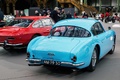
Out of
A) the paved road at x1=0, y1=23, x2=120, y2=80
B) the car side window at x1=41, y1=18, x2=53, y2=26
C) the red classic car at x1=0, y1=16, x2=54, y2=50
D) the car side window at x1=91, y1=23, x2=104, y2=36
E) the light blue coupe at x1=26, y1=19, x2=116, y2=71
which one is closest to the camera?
the light blue coupe at x1=26, y1=19, x2=116, y2=71

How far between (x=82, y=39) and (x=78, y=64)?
101 cm

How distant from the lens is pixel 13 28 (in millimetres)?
10172

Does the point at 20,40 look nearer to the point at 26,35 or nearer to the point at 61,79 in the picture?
the point at 26,35

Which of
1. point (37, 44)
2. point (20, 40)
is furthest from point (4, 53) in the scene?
point (37, 44)

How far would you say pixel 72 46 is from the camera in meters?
6.45

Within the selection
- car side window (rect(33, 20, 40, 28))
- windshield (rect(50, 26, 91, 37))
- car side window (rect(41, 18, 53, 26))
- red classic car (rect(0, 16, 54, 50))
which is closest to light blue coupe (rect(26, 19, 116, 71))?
windshield (rect(50, 26, 91, 37))

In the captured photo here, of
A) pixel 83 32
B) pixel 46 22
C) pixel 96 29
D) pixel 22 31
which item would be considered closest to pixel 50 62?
pixel 83 32

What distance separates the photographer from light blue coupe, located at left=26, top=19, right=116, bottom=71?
20.5ft

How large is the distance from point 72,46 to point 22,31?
3.77m

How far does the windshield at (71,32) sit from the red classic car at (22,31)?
7.10 ft

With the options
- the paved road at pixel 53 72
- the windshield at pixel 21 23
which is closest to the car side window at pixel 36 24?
the windshield at pixel 21 23

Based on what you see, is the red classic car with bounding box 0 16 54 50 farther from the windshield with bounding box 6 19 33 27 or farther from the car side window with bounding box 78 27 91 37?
the car side window with bounding box 78 27 91 37

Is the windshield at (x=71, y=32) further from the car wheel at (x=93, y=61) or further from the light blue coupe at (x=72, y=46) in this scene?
the car wheel at (x=93, y=61)

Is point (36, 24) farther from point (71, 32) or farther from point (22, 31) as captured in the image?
point (71, 32)
